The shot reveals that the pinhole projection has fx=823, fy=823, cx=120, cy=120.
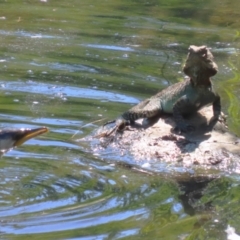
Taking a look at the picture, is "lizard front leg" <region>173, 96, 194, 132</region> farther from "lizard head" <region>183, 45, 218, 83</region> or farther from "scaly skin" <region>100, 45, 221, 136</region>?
"lizard head" <region>183, 45, 218, 83</region>

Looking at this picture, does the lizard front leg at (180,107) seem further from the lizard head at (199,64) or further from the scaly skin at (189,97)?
the lizard head at (199,64)

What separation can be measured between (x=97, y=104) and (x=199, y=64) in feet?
5.97

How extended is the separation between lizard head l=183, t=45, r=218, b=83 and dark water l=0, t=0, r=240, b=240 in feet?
2.68

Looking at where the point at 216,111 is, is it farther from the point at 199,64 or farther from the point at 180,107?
the point at 199,64

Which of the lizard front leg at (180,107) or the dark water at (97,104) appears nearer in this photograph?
the dark water at (97,104)

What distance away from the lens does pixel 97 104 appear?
961 cm

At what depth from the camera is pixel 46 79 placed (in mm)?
10664

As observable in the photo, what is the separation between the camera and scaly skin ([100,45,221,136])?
8.16 meters

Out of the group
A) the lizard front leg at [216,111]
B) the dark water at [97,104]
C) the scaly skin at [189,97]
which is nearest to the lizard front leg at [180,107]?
the scaly skin at [189,97]

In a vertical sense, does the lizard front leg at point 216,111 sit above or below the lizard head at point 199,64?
below

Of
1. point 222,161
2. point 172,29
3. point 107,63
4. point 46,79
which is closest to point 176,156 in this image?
point 222,161

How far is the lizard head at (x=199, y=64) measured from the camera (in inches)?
318

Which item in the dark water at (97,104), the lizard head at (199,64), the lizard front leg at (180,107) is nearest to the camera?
the dark water at (97,104)

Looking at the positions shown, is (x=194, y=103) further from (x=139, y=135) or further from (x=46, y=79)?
(x=46, y=79)
